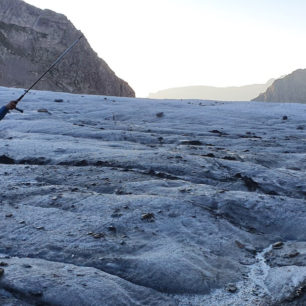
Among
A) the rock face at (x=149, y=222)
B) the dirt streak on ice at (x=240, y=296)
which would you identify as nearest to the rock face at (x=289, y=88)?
the rock face at (x=149, y=222)

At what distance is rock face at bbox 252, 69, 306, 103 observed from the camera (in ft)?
440

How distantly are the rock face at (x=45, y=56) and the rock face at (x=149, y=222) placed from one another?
214ft

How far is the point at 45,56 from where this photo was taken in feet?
243

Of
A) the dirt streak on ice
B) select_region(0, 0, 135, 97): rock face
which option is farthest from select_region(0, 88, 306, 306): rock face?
select_region(0, 0, 135, 97): rock face

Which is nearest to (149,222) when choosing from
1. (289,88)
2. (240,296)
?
(240,296)

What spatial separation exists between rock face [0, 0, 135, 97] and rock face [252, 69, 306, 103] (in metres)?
72.4

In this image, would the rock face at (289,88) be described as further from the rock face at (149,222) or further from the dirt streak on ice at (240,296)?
the dirt streak on ice at (240,296)

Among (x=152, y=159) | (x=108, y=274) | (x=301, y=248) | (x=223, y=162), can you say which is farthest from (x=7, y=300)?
(x=223, y=162)

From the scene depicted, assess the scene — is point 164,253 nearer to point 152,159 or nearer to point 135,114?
point 152,159

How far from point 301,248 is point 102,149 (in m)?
3.57

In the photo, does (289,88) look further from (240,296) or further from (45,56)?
(240,296)

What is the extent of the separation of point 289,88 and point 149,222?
14376cm

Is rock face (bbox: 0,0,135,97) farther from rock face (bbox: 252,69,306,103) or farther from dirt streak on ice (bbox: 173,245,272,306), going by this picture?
rock face (bbox: 252,69,306,103)

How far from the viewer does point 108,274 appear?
2688mm
